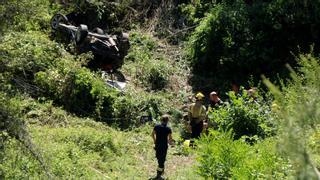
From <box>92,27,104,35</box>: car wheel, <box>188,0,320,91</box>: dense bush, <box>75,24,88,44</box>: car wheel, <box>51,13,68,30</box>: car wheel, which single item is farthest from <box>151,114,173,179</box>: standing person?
<box>51,13,68,30</box>: car wheel

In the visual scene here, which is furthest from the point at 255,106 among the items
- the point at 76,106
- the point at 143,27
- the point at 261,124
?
the point at 143,27

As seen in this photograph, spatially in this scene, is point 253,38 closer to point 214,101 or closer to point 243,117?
point 214,101

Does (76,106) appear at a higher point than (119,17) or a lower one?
lower

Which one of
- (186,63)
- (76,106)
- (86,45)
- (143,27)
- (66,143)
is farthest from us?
(143,27)

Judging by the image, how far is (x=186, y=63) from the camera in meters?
19.0

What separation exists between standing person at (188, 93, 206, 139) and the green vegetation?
0.30 meters

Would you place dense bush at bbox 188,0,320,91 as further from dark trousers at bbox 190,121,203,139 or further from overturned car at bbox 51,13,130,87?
dark trousers at bbox 190,121,203,139

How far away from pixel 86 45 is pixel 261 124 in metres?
6.06

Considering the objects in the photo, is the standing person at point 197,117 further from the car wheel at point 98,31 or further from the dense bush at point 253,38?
the car wheel at point 98,31

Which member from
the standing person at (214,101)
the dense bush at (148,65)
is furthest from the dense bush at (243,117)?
the dense bush at (148,65)

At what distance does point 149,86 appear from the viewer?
17422 mm

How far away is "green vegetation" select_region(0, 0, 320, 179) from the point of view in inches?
374

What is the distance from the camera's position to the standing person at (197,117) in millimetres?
13266

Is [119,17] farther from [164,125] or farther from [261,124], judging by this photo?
[164,125]
